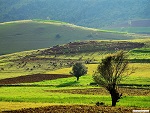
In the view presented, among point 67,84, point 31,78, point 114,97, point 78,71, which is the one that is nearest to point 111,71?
point 114,97

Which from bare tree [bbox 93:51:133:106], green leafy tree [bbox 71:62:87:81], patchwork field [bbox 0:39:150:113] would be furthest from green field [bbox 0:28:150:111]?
bare tree [bbox 93:51:133:106]

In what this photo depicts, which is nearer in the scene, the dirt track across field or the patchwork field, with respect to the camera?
the patchwork field

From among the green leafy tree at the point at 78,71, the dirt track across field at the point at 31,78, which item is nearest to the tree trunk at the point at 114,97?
the green leafy tree at the point at 78,71

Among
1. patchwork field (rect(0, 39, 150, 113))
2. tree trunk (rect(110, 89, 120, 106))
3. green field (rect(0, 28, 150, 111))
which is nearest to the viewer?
tree trunk (rect(110, 89, 120, 106))

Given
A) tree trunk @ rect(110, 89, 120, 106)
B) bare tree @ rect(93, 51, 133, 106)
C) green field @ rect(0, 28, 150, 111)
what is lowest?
tree trunk @ rect(110, 89, 120, 106)

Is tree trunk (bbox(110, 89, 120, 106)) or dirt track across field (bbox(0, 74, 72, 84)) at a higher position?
dirt track across field (bbox(0, 74, 72, 84))

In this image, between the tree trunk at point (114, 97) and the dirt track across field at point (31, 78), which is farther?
the dirt track across field at point (31, 78)

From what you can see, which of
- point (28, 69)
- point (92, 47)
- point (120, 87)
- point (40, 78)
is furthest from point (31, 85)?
point (92, 47)

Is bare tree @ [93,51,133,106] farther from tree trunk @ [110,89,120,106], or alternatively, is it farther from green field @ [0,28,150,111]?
green field @ [0,28,150,111]

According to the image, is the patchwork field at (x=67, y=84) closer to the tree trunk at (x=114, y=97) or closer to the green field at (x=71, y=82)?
the green field at (x=71, y=82)

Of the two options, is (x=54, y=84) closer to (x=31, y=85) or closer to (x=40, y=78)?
(x=31, y=85)

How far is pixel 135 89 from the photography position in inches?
3305

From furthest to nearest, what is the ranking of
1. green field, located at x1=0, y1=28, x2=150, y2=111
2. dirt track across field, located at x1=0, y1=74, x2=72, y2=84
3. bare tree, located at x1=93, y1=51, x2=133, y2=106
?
dirt track across field, located at x1=0, y1=74, x2=72, y2=84
green field, located at x1=0, y1=28, x2=150, y2=111
bare tree, located at x1=93, y1=51, x2=133, y2=106

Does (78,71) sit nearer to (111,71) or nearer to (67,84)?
(67,84)
